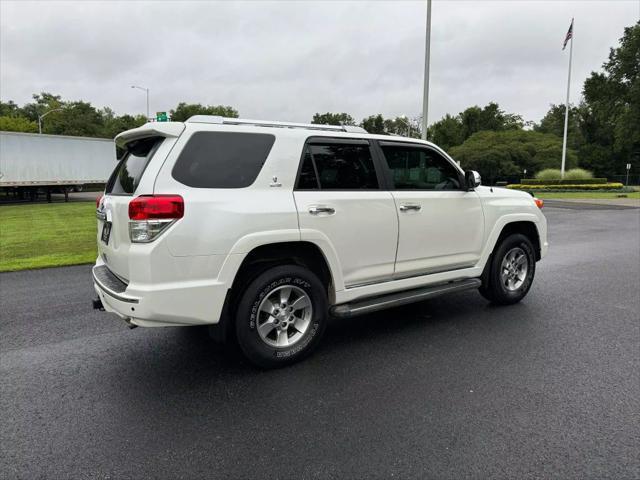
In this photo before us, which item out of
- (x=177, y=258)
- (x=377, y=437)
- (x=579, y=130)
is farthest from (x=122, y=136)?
(x=579, y=130)

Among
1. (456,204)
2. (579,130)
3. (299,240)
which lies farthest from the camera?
(579,130)

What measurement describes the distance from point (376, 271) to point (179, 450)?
7.48 ft

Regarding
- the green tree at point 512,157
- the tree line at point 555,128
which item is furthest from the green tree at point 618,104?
the green tree at point 512,157

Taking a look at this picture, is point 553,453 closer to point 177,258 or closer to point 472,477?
point 472,477

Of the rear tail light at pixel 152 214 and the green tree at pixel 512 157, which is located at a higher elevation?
the green tree at pixel 512 157

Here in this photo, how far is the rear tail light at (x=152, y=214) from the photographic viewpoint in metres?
3.12

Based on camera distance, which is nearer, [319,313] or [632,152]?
[319,313]

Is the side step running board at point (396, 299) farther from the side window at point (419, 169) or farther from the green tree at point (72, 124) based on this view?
the green tree at point (72, 124)

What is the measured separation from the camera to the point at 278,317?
370cm

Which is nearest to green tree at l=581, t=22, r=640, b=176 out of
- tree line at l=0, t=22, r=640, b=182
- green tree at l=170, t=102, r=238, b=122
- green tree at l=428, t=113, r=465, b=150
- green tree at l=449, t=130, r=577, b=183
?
Result: tree line at l=0, t=22, r=640, b=182

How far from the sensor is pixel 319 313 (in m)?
3.86

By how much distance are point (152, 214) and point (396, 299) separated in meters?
2.33

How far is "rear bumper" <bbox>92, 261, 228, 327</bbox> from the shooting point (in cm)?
313

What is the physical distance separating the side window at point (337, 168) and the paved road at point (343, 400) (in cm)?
152
